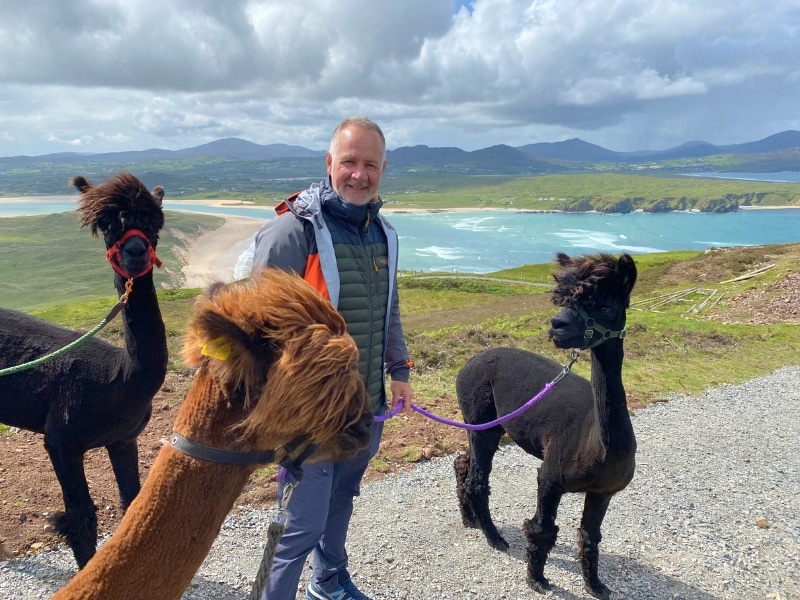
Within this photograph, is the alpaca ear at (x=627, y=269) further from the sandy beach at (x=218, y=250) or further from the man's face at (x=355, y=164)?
the sandy beach at (x=218, y=250)

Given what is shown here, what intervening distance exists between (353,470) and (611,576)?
267cm

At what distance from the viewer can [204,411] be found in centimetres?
174

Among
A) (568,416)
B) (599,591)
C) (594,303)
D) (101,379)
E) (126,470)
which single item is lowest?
(599,591)

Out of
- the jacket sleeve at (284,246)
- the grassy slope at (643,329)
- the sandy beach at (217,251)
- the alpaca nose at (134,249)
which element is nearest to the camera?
the jacket sleeve at (284,246)

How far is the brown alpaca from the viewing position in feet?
5.34

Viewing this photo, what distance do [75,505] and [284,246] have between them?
8.59 feet

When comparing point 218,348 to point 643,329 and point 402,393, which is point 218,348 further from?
point 643,329

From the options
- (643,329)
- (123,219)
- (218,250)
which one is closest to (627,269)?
(123,219)

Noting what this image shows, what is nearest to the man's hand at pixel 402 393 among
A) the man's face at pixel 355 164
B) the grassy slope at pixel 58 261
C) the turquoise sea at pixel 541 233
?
the man's face at pixel 355 164

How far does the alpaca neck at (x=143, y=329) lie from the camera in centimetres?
375

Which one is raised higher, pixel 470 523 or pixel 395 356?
pixel 395 356

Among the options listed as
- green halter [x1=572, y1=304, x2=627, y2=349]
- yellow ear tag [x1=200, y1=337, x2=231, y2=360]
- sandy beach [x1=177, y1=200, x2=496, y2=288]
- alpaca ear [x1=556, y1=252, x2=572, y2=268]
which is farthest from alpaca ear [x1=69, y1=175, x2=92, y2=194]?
sandy beach [x1=177, y1=200, x2=496, y2=288]

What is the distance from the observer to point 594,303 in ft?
12.4

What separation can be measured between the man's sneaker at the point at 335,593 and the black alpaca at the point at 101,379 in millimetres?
1637
